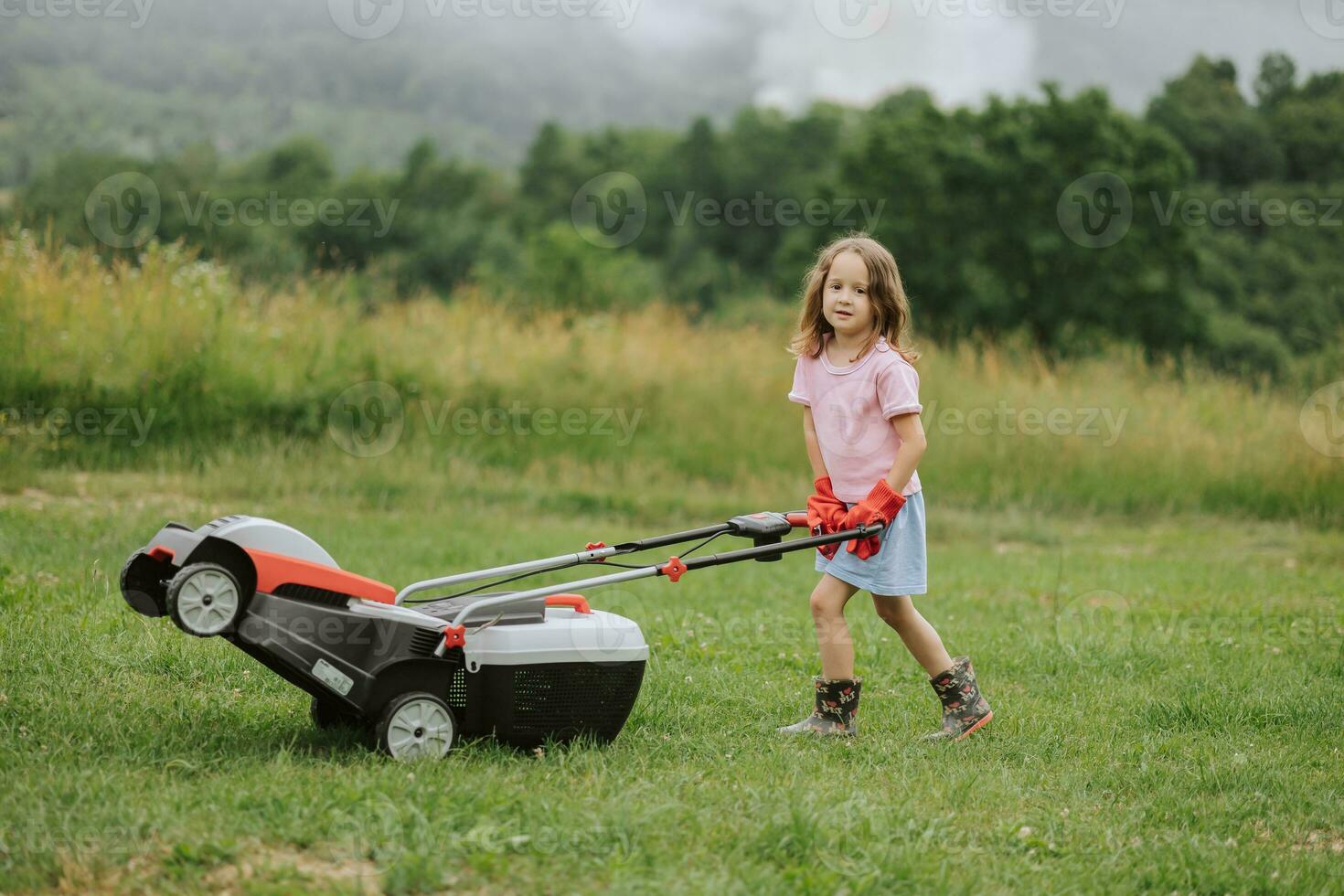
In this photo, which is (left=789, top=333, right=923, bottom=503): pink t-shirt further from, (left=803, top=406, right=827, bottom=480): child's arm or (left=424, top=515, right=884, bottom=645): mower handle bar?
(left=424, top=515, right=884, bottom=645): mower handle bar

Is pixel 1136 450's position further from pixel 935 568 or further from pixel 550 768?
pixel 550 768

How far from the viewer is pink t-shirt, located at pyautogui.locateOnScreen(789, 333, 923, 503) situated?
4.50m

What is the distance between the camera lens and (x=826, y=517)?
452cm

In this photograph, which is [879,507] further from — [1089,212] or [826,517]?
[1089,212]

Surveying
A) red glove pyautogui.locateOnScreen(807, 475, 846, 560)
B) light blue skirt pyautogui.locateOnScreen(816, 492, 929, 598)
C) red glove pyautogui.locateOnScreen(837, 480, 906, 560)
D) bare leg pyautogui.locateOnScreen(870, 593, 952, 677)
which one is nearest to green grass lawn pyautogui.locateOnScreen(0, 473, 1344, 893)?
bare leg pyautogui.locateOnScreen(870, 593, 952, 677)

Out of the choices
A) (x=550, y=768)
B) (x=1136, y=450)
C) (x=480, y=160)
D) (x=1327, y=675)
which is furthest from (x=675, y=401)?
(x=480, y=160)

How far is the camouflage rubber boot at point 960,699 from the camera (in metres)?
4.65

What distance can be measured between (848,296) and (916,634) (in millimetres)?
1289

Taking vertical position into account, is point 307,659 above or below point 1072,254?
below

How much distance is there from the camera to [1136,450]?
1205 cm

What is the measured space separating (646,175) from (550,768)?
5689 centimetres

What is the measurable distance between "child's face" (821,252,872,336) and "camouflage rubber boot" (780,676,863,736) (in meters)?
1.31

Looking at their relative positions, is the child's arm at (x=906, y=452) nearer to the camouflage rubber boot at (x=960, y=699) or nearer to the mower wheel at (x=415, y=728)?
the camouflage rubber boot at (x=960, y=699)

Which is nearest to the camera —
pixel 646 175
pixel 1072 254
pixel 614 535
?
pixel 614 535
